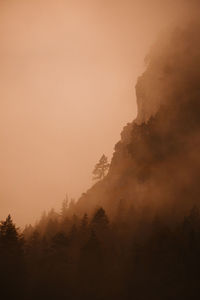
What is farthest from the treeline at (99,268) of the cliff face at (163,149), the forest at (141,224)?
the cliff face at (163,149)

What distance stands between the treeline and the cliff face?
13777 millimetres

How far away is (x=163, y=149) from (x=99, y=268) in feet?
117

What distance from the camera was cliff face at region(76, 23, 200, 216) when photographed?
67.2 m

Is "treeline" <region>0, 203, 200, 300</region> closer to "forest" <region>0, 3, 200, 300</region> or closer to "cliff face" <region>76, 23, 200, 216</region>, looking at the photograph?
"forest" <region>0, 3, 200, 300</region>

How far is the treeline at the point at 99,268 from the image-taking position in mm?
44812

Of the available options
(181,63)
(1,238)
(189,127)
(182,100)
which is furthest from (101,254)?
(181,63)

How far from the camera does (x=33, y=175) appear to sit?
19350 centimetres

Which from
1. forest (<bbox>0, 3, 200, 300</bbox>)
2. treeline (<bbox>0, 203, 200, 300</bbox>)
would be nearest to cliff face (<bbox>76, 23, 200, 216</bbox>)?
forest (<bbox>0, 3, 200, 300</bbox>)

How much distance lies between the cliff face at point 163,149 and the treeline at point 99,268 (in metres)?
13.8

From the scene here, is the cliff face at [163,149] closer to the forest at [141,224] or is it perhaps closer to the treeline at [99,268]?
the forest at [141,224]

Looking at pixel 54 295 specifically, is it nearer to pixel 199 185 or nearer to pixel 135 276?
pixel 135 276

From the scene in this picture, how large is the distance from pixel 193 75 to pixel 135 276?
193 feet

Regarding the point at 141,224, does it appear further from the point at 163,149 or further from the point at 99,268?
the point at 163,149

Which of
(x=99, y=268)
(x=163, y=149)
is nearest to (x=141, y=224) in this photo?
(x=99, y=268)
